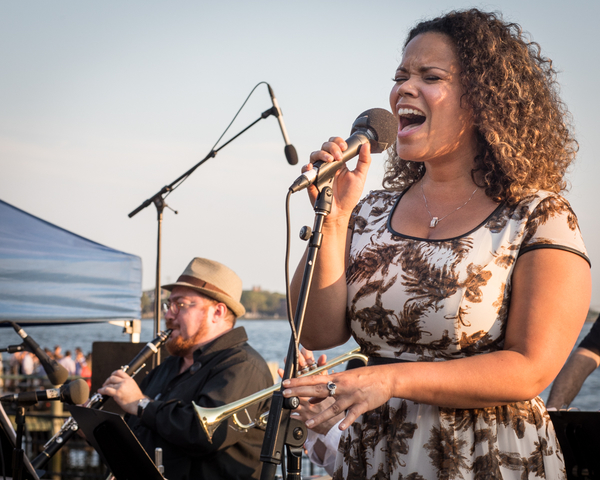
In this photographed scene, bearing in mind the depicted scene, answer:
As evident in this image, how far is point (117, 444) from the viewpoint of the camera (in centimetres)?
259

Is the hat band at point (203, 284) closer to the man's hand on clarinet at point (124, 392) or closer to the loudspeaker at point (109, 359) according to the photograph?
the loudspeaker at point (109, 359)

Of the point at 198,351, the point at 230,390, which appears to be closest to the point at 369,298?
the point at 230,390

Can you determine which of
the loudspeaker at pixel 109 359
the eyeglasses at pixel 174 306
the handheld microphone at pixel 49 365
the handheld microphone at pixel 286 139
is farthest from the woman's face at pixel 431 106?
the loudspeaker at pixel 109 359

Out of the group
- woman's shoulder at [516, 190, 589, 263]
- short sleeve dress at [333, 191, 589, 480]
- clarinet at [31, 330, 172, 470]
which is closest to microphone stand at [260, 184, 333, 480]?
short sleeve dress at [333, 191, 589, 480]

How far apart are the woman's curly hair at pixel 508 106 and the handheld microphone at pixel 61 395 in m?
1.91

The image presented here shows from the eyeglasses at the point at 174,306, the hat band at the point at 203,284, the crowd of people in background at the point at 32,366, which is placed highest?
the hat band at the point at 203,284

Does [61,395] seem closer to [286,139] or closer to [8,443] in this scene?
[8,443]

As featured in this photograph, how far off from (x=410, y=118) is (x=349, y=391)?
84 centimetres

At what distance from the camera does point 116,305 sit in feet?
17.1

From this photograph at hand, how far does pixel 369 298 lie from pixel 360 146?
1.39 feet

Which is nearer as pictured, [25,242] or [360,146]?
[360,146]

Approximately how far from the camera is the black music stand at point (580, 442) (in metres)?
1.88

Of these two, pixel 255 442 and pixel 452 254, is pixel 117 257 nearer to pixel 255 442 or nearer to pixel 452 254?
pixel 255 442

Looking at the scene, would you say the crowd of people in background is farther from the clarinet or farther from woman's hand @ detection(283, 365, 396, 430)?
woman's hand @ detection(283, 365, 396, 430)
